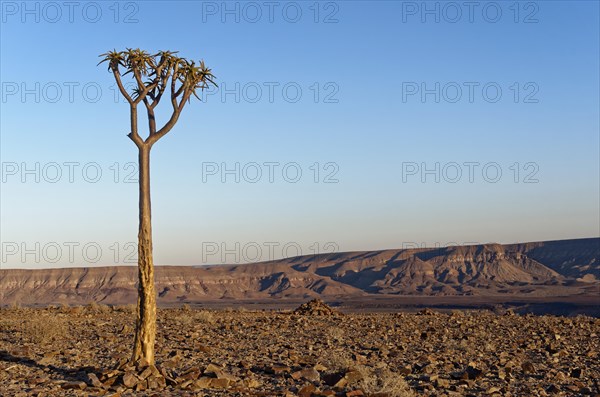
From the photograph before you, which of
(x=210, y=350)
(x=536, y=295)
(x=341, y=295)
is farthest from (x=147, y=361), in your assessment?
(x=341, y=295)

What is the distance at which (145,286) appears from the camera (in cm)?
1414

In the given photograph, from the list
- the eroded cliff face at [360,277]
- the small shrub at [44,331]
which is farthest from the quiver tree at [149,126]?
the eroded cliff face at [360,277]

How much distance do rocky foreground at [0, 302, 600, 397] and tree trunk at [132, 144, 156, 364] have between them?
0.50 meters

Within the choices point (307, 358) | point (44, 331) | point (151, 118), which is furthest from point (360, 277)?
point (151, 118)

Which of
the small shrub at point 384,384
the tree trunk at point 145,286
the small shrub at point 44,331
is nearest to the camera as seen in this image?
the small shrub at point 384,384

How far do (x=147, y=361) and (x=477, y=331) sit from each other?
42.0 feet

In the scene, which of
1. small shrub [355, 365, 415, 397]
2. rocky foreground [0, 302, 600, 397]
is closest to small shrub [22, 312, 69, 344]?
rocky foreground [0, 302, 600, 397]

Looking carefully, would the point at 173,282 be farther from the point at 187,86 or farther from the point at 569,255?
the point at 187,86

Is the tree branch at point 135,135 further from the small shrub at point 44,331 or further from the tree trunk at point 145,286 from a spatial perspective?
the small shrub at point 44,331

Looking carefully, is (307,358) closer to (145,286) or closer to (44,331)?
(145,286)

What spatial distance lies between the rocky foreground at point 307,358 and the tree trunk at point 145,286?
1.63ft

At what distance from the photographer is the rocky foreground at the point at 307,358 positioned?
503 inches

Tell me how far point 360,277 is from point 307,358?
125998 mm

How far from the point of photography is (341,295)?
396ft
